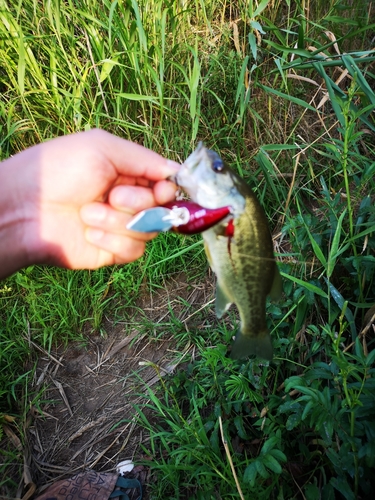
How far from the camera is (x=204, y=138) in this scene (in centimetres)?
303

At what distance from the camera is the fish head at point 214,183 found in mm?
1283

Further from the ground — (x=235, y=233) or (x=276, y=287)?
(x=235, y=233)

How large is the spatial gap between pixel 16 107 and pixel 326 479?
307 cm

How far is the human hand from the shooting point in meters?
1.62

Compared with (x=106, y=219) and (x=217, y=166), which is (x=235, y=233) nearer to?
(x=217, y=166)

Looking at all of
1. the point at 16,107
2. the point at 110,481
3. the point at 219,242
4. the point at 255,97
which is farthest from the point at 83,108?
the point at 110,481

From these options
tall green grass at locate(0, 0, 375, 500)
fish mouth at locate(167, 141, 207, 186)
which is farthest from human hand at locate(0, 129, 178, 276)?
tall green grass at locate(0, 0, 375, 500)

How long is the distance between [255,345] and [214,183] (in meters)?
0.62

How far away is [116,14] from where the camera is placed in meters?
2.52

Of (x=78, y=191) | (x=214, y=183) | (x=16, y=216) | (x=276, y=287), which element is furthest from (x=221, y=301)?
(x=16, y=216)

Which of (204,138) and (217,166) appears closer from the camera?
(217,166)

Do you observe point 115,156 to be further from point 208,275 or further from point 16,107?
point 16,107

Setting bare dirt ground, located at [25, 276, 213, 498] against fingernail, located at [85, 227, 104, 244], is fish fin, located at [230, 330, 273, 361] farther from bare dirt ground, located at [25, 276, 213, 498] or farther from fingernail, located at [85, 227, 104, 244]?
bare dirt ground, located at [25, 276, 213, 498]

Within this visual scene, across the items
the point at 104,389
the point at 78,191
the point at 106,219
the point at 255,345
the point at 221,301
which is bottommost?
the point at 104,389
